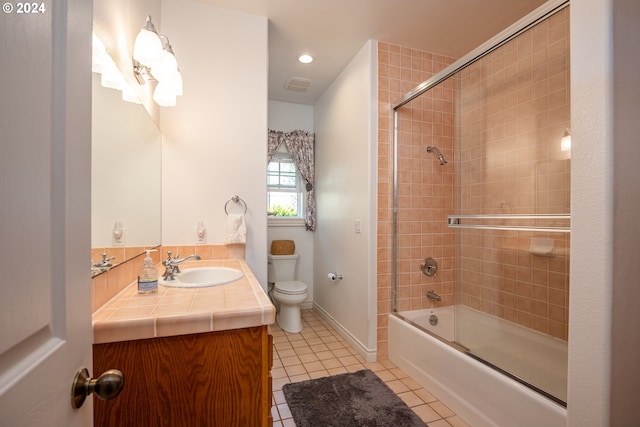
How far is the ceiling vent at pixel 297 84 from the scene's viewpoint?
9.84 ft

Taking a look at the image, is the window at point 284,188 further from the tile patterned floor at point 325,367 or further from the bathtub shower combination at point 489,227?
the bathtub shower combination at point 489,227

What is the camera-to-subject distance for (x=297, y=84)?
311 cm

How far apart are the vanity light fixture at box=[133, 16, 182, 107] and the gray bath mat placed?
198 cm

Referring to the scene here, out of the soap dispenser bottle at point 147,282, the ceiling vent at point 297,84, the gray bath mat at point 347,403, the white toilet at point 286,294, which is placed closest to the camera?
the soap dispenser bottle at point 147,282

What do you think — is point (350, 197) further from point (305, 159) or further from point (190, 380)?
point (190, 380)

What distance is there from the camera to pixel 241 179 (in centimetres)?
214

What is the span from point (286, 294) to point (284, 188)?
1355mm

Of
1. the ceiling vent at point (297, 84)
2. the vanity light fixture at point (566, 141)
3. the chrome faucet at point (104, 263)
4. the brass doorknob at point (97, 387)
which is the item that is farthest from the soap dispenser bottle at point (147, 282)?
the vanity light fixture at point (566, 141)

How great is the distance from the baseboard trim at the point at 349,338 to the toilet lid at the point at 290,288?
48 cm

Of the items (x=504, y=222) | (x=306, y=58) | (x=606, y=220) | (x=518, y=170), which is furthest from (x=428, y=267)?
(x=306, y=58)

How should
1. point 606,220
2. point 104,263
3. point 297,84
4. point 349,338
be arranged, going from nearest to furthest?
point 606,220 → point 104,263 → point 349,338 → point 297,84

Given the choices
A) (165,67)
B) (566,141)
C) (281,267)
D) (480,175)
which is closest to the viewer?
(165,67)

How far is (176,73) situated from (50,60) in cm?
144

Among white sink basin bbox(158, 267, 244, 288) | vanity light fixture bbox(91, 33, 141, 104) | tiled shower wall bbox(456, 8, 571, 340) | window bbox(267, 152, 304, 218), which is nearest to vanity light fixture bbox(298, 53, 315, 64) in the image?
window bbox(267, 152, 304, 218)
